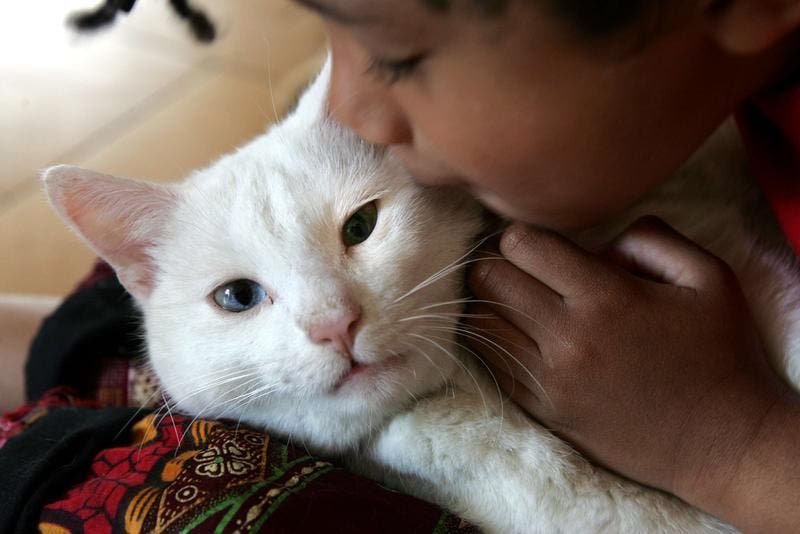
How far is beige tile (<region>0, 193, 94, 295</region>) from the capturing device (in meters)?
1.75

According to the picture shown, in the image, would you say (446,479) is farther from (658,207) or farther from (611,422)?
(658,207)

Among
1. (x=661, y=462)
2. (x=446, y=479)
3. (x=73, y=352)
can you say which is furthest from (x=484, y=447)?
(x=73, y=352)

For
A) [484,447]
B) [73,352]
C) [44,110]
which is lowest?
[44,110]

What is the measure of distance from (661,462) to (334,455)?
35cm

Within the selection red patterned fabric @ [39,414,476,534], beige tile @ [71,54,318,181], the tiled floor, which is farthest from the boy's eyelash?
beige tile @ [71,54,318,181]

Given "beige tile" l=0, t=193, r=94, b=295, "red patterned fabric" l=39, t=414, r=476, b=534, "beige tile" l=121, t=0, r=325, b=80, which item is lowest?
"beige tile" l=0, t=193, r=94, b=295

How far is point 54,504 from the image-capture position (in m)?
0.76

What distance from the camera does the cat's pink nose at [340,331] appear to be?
0.68 metres

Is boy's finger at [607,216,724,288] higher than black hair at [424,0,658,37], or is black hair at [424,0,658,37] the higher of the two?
black hair at [424,0,658,37]

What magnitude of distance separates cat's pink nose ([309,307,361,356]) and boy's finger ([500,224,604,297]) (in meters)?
0.20

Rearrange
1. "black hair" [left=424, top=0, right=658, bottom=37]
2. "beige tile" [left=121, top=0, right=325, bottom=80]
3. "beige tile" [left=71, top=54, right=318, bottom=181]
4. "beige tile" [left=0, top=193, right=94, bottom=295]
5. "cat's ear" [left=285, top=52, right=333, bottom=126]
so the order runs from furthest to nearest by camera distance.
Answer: "beige tile" [left=121, top=0, right=325, bottom=80]
"beige tile" [left=71, top=54, right=318, bottom=181]
"beige tile" [left=0, top=193, right=94, bottom=295]
"cat's ear" [left=285, top=52, right=333, bottom=126]
"black hair" [left=424, top=0, right=658, bottom=37]

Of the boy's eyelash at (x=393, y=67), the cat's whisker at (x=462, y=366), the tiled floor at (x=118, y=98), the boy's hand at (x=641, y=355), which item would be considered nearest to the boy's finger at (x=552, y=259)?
the boy's hand at (x=641, y=355)

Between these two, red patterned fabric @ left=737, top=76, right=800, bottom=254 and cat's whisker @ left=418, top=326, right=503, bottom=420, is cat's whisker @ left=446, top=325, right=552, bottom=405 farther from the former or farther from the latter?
red patterned fabric @ left=737, top=76, right=800, bottom=254

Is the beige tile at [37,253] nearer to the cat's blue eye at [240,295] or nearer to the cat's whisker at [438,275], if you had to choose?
the cat's blue eye at [240,295]
